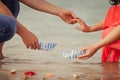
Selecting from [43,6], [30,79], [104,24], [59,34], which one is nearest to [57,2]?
[59,34]

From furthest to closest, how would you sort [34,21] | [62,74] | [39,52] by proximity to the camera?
[34,21] → [39,52] → [62,74]

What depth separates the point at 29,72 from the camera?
3.20 meters

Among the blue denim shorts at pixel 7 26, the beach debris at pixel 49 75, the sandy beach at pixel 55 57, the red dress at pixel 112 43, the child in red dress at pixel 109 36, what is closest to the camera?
the blue denim shorts at pixel 7 26

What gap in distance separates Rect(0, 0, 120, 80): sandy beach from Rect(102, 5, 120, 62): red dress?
0.39ft

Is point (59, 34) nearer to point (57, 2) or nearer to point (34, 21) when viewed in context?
point (34, 21)

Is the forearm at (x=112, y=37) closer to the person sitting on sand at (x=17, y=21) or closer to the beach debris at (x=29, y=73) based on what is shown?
the person sitting on sand at (x=17, y=21)

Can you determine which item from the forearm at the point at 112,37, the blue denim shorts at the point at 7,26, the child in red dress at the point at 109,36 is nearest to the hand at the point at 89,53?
the child in red dress at the point at 109,36

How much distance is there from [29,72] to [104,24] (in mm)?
1164

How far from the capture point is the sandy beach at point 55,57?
128 inches

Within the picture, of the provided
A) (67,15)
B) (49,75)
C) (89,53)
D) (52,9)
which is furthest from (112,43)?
(49,75)

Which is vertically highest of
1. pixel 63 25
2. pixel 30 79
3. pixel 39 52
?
pixel 63 25

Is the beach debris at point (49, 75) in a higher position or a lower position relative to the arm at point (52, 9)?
lower

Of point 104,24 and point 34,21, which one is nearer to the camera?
point 104,24

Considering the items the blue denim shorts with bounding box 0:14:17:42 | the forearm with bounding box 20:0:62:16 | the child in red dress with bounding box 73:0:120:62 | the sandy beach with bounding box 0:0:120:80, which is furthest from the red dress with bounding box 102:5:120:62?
the blue denim shorts with bounding box 0:14:17:42
